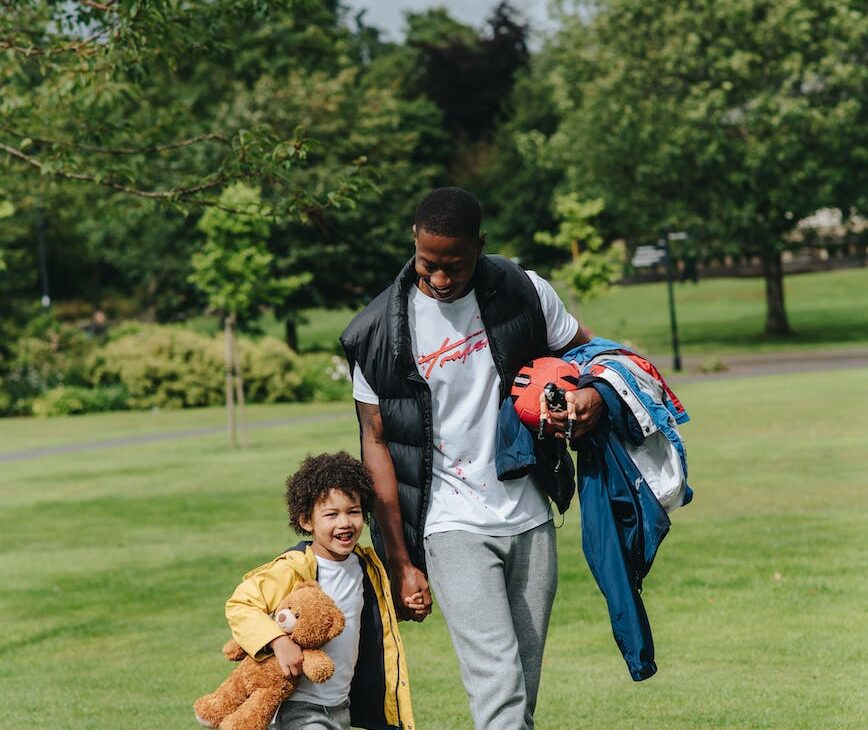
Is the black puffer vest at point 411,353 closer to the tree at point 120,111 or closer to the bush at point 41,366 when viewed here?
the tree at point 120,111

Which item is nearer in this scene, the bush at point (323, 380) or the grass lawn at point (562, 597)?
the grass lawn at point (562, 597)

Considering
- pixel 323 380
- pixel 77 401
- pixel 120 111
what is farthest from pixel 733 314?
pixel 120 111

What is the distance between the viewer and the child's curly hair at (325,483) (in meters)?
4.36

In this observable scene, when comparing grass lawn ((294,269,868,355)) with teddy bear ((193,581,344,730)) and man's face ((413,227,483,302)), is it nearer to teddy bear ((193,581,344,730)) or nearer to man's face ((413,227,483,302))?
man's face ((413,227,483,302))

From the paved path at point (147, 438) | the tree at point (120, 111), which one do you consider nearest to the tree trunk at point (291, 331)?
the paved path at point (147, 438)

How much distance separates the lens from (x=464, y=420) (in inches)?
170

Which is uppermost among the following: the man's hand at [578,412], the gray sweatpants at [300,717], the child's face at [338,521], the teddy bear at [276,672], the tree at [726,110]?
the tree at [726,110]

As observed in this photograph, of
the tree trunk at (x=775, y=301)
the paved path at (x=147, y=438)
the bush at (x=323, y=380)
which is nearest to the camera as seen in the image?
the paved path at (x=147, y=438)

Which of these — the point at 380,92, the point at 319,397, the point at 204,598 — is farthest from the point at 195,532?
the point at 380,92

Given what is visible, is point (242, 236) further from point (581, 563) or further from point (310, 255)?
point (310, 255)

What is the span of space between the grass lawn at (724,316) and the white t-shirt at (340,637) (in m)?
37.0

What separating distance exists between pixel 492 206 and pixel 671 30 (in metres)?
26.1

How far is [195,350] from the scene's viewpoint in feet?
114

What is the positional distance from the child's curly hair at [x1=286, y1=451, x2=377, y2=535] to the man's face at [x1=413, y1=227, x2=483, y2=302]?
0.62 m
